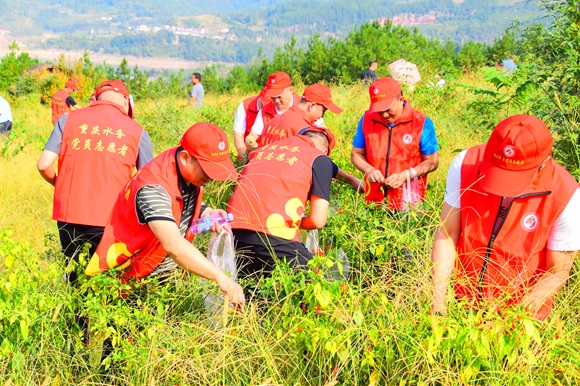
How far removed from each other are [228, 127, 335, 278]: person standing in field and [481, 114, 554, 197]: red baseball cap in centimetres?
113

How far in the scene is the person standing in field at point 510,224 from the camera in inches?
91.4

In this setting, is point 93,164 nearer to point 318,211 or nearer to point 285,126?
point 318,211

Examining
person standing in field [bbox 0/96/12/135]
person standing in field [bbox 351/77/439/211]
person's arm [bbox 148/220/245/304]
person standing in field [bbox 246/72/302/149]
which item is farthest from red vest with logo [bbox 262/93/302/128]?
person standing in field [bbox 0/96/12/135]

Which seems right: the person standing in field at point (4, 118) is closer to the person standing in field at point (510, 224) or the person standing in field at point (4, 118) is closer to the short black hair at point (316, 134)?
the short black hair at point (316, 134)

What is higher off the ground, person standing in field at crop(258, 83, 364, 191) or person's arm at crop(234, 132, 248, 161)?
person standing in field at crop(258, 83, 364, 191)

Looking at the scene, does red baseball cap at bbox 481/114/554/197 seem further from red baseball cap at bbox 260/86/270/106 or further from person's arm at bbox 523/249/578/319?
red baseball cap at bbox 260/86/270/106

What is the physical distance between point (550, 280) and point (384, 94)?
2095 millimetres

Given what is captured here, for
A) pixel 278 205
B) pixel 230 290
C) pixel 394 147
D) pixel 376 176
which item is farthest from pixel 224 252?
pixel 394 147

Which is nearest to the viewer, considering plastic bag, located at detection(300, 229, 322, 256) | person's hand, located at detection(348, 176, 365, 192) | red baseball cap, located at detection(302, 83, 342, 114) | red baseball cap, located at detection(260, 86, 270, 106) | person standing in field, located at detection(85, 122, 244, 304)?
person standing in field, located at detection(85, 122, 244, 304)

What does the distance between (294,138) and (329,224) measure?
2.17ft

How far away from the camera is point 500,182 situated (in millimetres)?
2344

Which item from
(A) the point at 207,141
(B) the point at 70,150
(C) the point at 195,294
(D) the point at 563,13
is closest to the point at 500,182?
(A) the point at 207,141

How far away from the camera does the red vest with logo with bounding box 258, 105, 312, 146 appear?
471 cm

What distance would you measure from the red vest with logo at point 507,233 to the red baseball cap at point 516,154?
101mm
